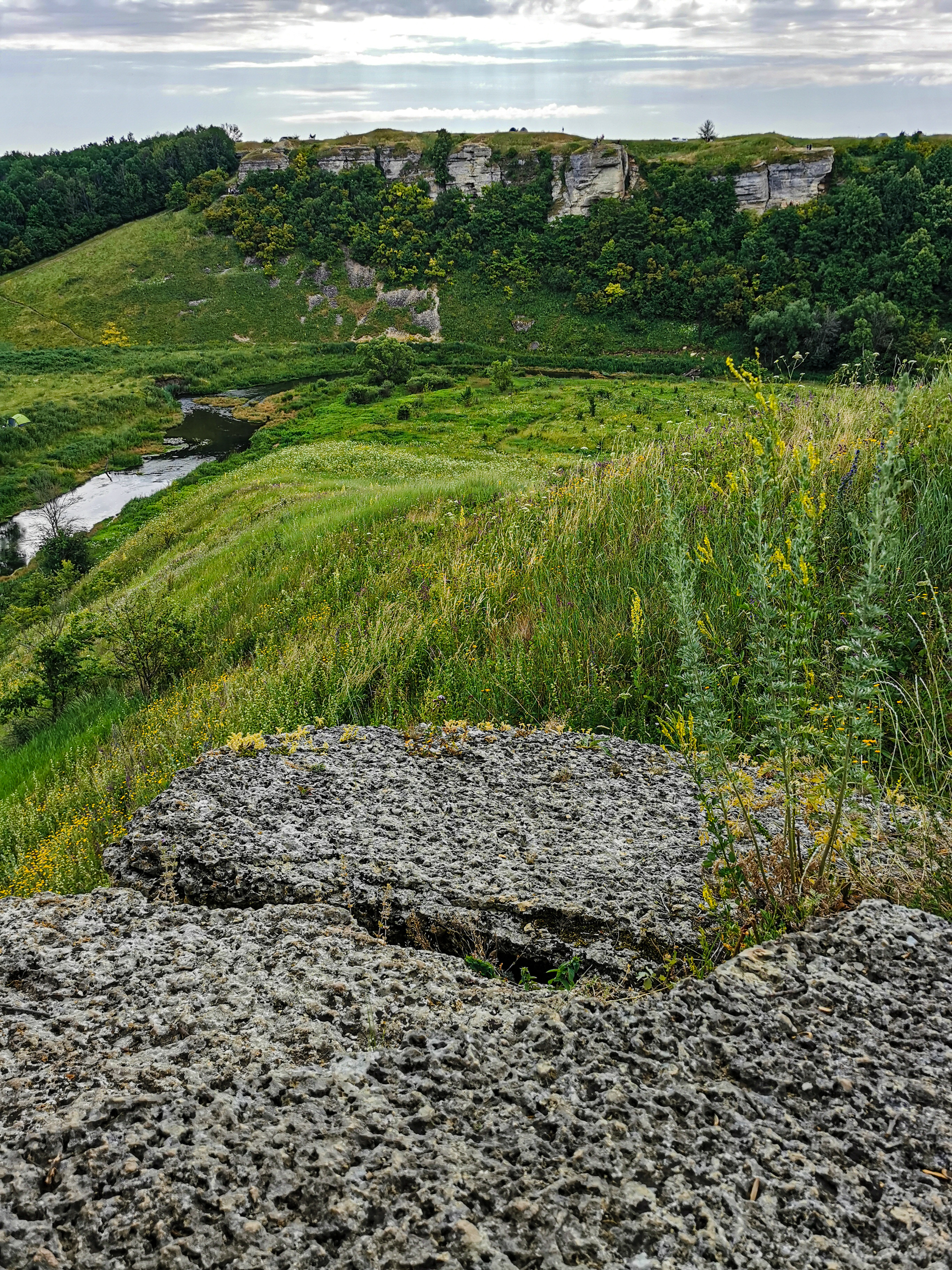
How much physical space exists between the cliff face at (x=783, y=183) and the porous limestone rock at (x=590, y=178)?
64.8 ft

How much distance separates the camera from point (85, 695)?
41.2 ft

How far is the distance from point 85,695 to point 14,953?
35.0ft

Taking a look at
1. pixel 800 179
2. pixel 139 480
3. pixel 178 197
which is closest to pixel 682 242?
pixel 800 179

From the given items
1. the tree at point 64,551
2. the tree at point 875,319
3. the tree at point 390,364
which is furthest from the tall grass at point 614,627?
the tree at point 875,319

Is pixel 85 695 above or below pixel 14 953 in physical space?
below

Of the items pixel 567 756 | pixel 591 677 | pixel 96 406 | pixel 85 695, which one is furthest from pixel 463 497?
pixel 96 406

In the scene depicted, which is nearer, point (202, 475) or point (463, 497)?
point (463, 497)

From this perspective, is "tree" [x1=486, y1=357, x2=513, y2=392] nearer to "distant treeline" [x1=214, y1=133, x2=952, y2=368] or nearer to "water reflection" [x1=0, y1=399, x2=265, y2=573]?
"water reflection" [x1=0, y1=399, x2=265, y2=573]

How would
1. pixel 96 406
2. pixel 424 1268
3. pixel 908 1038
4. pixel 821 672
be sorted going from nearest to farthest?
pixel 424 1268
pixel 908 1038
pixel 821 672
pixel 96 406

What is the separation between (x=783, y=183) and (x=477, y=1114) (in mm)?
149179

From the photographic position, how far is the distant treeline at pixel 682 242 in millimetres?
96812

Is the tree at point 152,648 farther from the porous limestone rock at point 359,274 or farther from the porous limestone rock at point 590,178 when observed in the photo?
the porous limestone rock at point 590,178

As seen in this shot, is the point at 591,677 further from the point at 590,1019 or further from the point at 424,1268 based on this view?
the point at 424,1268

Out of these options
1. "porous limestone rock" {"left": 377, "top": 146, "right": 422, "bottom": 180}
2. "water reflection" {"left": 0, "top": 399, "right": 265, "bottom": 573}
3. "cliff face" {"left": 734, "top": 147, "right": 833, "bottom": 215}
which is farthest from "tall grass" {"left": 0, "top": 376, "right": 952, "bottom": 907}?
"porous limestone rock" {"left": 377, "top": 146, "right": 422, "bottom": 180}
